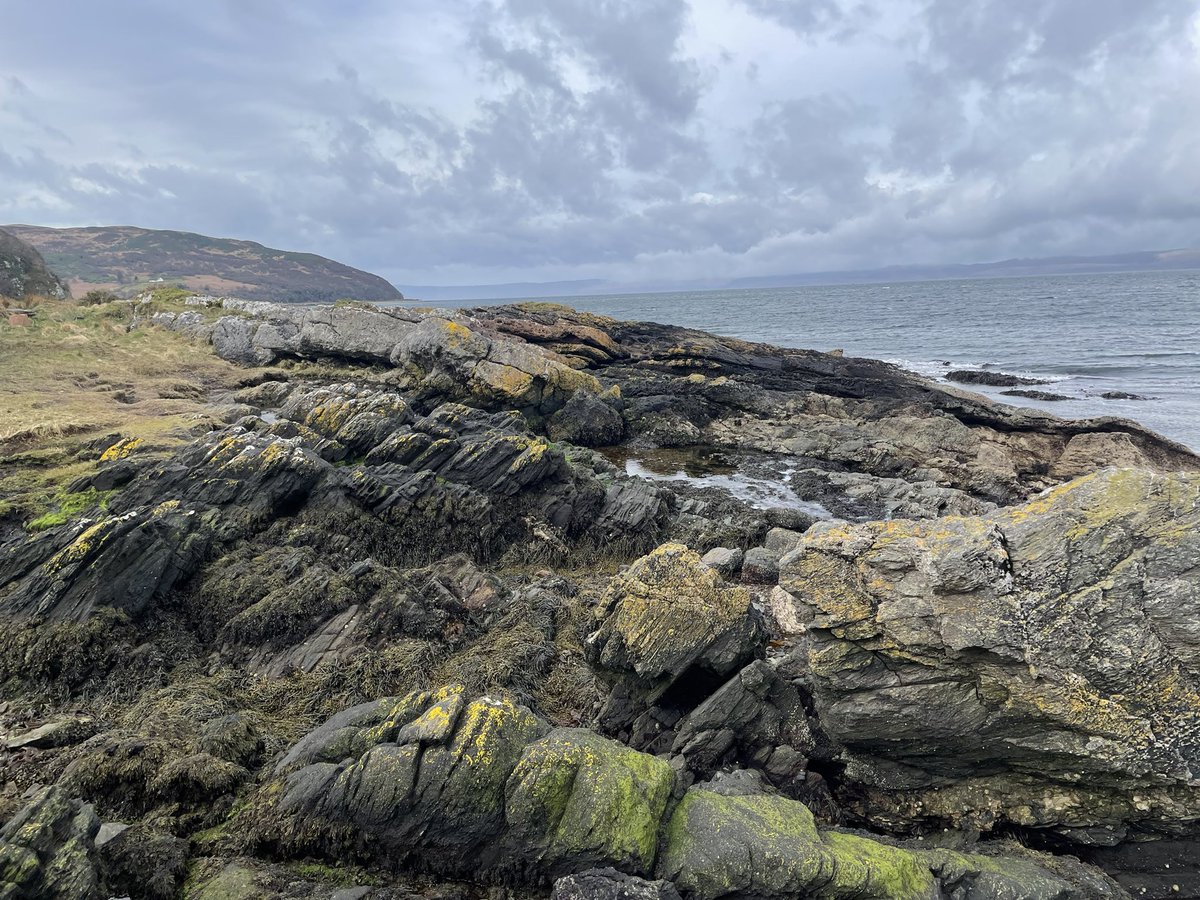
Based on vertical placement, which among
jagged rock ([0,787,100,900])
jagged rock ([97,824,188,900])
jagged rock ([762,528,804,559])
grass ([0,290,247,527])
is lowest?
jagged rock ([762,528,804,559])

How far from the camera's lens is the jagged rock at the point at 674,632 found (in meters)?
11.1

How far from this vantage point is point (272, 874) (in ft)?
23.3

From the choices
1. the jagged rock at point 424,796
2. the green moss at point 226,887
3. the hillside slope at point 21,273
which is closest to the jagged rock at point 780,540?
the jagged rock at point 424,796

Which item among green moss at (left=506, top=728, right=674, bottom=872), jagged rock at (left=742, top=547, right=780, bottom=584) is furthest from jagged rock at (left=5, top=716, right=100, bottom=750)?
jagged rock at (left=742, top=547, right=780, bottom=584)

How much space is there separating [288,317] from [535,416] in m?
20.5

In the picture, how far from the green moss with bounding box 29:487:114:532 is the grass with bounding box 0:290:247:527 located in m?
0.11

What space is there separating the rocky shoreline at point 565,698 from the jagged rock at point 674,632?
0.06 meters

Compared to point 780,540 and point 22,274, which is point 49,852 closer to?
point 780,540

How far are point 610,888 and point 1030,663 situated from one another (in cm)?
670

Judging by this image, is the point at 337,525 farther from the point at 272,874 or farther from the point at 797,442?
the point at 797,442

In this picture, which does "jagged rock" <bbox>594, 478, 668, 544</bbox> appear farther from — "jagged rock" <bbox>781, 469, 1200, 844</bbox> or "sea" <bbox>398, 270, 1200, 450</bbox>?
"sea" <bbox>398, 270, 1200, 450</bbox>

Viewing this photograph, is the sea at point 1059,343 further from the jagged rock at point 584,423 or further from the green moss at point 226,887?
the green moss at point 226,887

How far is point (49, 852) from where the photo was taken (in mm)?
6230

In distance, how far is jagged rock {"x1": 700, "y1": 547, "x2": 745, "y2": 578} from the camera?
59.1 ft
